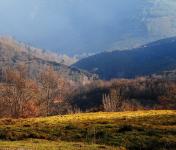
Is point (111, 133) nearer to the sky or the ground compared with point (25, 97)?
nearer to the ground

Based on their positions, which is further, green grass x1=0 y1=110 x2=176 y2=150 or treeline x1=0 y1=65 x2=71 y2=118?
treeline x1=0 y1=65 x2=71 y2=118

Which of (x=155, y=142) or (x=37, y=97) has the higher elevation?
(x=37, y=97)

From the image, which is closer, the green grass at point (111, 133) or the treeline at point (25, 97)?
the green grass at point (111, 133)

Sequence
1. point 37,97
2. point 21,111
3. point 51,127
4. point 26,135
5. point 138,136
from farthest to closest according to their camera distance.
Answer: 1. point 37,97
2. point 21,111
3. point 51,127
4. point 26,135
5. point 138,136

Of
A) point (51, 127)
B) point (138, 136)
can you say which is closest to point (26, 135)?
point (51, 127)

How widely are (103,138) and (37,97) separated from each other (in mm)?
118712

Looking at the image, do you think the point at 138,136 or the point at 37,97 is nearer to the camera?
the point at 138,136

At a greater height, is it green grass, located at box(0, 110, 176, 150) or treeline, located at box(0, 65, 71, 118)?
treeline, located at box(0, 65, 71, 118)

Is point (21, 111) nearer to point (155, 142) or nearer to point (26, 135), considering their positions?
point (26, 135)

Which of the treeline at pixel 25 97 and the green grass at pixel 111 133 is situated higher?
the treeline at pixel 25 97

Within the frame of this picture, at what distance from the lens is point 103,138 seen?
39.0 m

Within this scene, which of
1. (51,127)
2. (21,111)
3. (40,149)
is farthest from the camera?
(21,111)

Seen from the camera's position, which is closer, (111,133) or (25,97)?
(111,133)

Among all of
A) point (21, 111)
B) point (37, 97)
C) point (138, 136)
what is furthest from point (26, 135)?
point (37, 97)
